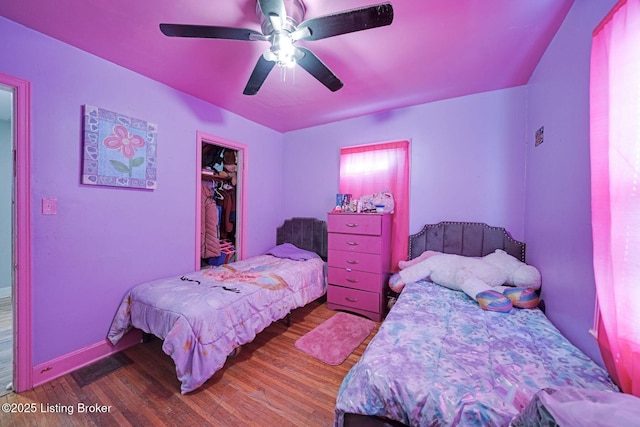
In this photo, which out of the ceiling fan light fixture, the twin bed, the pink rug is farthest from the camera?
the pink rug

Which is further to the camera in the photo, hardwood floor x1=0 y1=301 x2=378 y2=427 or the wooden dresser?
the wooden dresser

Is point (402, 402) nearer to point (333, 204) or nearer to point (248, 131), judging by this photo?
point (333, 204)

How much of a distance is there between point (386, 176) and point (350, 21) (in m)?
2.01

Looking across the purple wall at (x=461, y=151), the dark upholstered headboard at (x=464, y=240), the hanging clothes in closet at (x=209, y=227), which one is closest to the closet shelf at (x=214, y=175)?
the hanging clothes in closet at (x=209, y=227)

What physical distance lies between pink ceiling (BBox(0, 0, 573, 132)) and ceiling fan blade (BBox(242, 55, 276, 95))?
0.26 m

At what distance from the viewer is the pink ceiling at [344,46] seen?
1.47m

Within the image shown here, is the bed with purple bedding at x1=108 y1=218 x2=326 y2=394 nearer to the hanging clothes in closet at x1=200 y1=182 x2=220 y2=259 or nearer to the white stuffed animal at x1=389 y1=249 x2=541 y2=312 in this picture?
the hanging clothes in closet at x1=200 y1=182 x2=220 y2=259

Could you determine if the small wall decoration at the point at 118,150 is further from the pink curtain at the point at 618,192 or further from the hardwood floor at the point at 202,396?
the pink curtain at the point at 618,192

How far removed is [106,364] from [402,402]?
7.72 feet

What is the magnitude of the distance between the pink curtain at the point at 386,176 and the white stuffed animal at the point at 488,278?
0.52m

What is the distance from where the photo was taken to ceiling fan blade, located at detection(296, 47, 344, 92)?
5.06 feet

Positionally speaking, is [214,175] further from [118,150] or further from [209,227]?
[118,150]

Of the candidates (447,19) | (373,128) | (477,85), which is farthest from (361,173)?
(447,19)

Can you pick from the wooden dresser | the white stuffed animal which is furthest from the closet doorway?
the white stuffed animal
